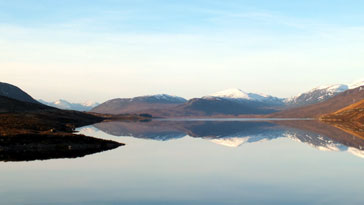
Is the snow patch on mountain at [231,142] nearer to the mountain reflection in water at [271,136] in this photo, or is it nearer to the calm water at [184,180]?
the mountain reflection in water at [271,136]

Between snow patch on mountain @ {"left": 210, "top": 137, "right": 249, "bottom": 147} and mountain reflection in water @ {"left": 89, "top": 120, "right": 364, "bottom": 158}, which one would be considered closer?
mountain reflection in water @ {"left": 89, "top": 120, "right": 364, "bottom": 158}

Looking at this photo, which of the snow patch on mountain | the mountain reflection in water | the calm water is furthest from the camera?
the snow patch on mountain

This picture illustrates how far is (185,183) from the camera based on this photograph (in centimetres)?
3641

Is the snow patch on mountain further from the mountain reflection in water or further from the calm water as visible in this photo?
the calm water

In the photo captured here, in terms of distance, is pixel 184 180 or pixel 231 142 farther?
pixel 231 142

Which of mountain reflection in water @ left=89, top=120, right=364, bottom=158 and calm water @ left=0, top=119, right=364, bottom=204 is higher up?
mountain reflection in water @ left=89, top=120, right=364, bottom=158

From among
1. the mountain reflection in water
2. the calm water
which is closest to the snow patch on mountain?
the mountain reflection in water

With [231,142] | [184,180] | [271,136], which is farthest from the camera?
[271,136]

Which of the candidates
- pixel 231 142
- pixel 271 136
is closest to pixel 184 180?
pixel 231 142

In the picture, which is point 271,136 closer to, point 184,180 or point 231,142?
point 231,142

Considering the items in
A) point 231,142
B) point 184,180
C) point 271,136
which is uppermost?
point 271,136

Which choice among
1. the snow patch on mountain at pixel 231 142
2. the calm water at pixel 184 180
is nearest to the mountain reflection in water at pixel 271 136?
the snow patch on mountain at pixel 231 142

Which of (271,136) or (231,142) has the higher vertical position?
(271,136)

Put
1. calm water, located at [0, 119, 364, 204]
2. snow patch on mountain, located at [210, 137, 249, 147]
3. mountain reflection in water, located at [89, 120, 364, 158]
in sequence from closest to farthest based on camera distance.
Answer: calm water, located at [0, 119, 364, 204]
mountain reflection in water, located at [89, 120, 364, 158]
snow patch on mountain, located at [210, 137, 249, 147]
